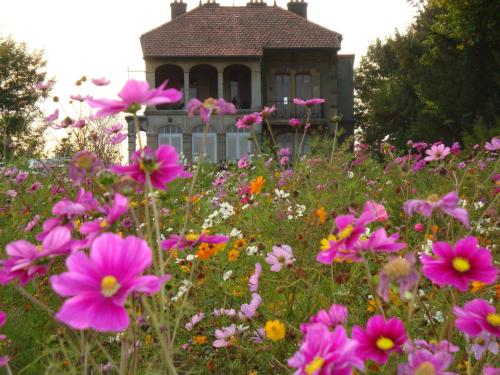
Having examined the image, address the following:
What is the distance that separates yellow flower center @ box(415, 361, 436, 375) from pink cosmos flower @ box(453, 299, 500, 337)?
222mm

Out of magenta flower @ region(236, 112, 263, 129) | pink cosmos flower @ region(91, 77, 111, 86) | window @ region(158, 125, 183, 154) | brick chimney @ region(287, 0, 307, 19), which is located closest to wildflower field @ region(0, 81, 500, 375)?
magenta flower @ region(236, 112, 263, 129)

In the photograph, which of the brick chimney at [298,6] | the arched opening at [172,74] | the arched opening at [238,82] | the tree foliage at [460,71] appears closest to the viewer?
the tree foliage at [460,71]

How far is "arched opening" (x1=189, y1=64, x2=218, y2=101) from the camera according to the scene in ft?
74.9

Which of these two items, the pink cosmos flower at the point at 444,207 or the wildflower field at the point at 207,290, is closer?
the wildflower field at the point at 207,290

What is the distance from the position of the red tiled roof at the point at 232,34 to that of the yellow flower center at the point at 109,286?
821 inches

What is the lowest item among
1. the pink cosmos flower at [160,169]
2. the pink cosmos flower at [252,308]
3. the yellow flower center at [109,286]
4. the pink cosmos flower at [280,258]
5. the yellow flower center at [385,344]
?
the pink cosmos flower at [252,308]

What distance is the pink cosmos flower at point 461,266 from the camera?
1.05m

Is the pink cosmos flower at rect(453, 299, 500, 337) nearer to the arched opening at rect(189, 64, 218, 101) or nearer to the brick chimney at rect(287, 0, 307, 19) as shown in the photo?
the arched opening at rect(189, 64, 218, 101)

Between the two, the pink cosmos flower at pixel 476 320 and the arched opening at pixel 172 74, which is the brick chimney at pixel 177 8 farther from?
the pink cosmos flower at pixel 476 320

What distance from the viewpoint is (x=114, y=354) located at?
2.21 m

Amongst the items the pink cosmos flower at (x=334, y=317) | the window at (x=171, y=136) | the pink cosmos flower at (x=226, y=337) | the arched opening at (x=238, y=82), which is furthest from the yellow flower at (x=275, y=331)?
the arched opening at (x=238, y=82)

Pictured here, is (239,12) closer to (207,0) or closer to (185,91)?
(207,0)

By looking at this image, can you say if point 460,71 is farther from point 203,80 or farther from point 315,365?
point 315,365

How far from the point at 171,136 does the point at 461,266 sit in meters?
20.3
